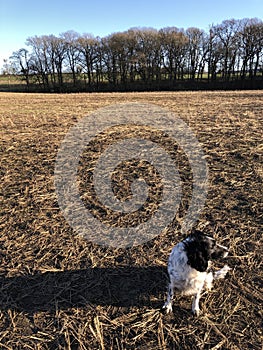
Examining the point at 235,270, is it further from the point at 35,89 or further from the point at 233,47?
the point at 233,47

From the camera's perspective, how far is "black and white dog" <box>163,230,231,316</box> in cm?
→ 245

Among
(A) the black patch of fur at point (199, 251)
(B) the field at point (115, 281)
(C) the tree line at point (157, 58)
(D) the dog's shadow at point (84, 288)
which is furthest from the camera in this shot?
(C) the tree line at point (157, 58)

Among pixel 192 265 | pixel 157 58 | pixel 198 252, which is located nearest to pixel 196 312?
pixel 192 265

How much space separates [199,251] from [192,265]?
6.2 inches

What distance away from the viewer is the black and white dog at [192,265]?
2.45 metres

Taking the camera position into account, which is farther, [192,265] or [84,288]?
[84,288]

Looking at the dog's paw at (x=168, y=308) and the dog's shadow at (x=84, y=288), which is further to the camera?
the dog's shadow at (x=84, y=288)

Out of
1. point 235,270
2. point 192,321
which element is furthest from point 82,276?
point 235,270

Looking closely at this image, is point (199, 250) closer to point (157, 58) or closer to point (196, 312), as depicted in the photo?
point (196, 312)

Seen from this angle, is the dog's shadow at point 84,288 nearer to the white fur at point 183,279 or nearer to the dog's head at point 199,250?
the white fur at point 183,279

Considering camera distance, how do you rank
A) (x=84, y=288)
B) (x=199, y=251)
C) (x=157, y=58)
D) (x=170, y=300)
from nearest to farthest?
(x=199, y=251)
(x=170, y=300)
(x=84, y=288)
(x=157, y=58)

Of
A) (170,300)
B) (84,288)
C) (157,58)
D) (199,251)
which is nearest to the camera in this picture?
(199,251)

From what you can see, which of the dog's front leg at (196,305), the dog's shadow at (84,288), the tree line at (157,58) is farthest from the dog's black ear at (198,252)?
the tree line at (157,58)

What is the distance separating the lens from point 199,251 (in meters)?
2.42
